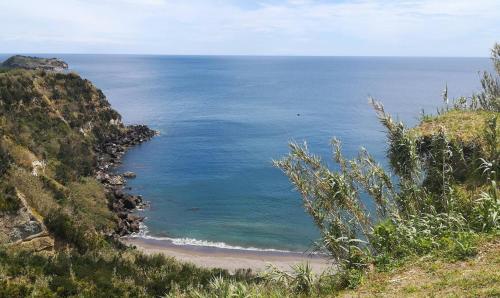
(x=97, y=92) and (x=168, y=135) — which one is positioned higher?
(x=97, y=92)

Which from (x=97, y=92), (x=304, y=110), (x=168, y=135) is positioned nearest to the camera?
(x=97, y=92)

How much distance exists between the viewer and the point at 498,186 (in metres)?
13.6

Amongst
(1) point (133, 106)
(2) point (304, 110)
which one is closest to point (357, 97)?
(2) point (304, 110)

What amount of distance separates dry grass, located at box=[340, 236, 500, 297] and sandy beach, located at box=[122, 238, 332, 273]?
2465cm

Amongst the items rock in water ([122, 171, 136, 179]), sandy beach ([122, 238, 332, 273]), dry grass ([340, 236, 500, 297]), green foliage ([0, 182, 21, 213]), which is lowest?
sandy beach ([122, 238, 332, 273])

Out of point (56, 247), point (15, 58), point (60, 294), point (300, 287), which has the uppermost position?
point (15, 58)

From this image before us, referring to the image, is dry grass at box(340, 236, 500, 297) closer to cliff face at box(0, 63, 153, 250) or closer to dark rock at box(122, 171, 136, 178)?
cliff face at box(0, 63, 153, 250)

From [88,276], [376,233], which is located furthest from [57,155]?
[376,233]

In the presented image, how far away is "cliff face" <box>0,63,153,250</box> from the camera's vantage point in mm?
25125

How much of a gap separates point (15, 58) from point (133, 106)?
208 feet

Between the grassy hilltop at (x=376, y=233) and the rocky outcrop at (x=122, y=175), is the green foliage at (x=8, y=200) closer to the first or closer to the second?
the grassy hilltop at (x=376, y=233)

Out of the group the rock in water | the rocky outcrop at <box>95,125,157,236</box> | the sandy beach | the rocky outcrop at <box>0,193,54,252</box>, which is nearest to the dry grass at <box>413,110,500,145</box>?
the rocky outcrop at <box>0,193,54,252</box>

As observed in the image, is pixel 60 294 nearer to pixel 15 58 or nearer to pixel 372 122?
pixel 372 122

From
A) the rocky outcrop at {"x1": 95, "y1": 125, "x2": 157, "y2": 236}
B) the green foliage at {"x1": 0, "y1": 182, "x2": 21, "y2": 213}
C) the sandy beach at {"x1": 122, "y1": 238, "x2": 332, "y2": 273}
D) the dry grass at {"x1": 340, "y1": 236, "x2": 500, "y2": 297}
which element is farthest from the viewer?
the rocky outcrop at {"x1": 95, "y1": 125, "x2": 157, "y2": 236}
